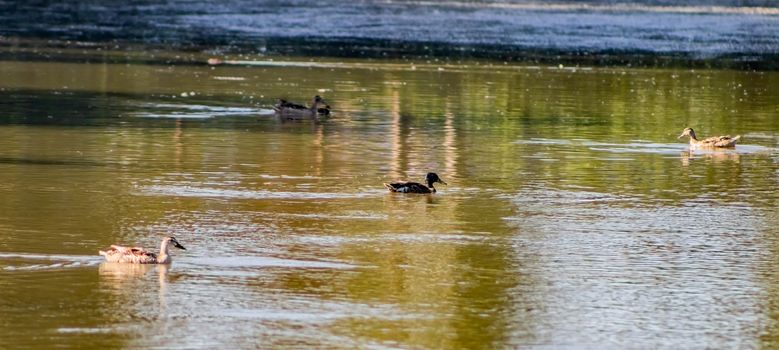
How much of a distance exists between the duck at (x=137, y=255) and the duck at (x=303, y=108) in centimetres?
1307

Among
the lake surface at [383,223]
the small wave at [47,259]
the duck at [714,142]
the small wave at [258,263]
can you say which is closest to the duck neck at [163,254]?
the lake surface at [383,223]

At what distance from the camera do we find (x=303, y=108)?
28.1 m

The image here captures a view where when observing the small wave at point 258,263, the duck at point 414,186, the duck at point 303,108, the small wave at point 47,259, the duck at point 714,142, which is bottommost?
the small wave at point 258,263

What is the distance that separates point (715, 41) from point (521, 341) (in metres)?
39.8

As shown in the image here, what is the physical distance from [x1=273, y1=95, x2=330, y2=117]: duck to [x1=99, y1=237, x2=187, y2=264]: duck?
13070 mm

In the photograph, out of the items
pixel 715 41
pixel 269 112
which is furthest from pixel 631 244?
pixel 715 41

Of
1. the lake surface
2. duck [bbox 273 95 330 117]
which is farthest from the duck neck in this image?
duck [bbox 273 95 330 117]

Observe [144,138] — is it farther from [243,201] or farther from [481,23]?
[481,23]

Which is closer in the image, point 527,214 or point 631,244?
point 631,244

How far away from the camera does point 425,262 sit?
15.7 meters

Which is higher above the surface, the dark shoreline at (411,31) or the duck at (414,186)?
the dark shoreline at (411,31)

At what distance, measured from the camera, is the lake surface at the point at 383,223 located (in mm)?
13344

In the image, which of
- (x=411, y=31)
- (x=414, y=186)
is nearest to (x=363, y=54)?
(x=411, y=31)

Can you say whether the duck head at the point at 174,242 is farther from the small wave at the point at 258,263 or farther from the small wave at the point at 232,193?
the small wave at the point at 232,193
